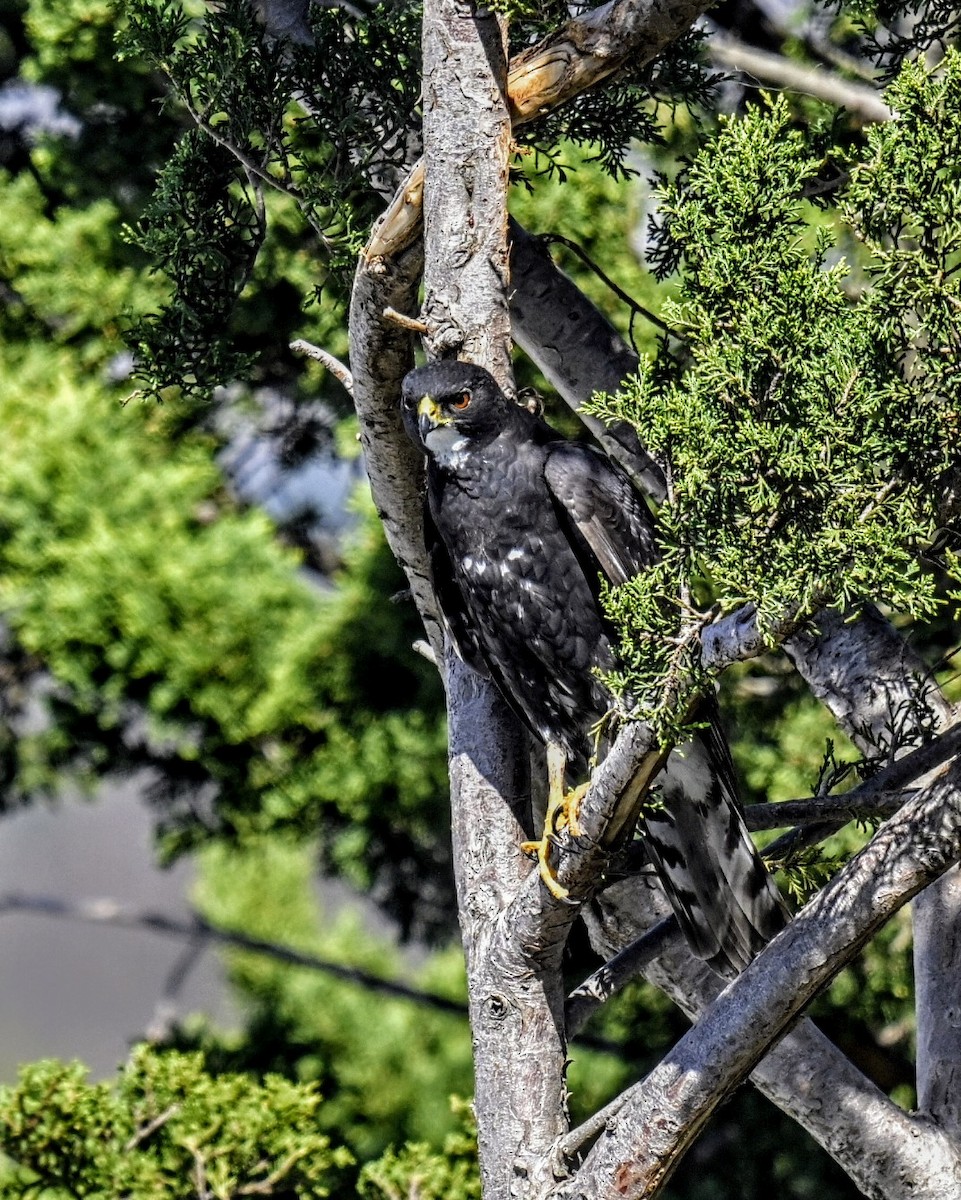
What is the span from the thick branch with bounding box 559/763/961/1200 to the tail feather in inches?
17.2

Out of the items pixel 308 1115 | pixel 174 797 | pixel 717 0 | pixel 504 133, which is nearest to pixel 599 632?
pixel 504 133

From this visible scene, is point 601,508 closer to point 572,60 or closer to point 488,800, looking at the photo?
point 488,800

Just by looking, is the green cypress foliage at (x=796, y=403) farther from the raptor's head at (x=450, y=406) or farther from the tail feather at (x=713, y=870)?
the tail feather at (x=713, y=870)

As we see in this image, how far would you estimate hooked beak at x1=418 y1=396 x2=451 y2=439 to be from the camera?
2900mm

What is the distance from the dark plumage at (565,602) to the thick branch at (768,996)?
48cm

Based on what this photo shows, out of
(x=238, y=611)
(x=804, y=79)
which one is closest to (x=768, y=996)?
(x=804, y=79)

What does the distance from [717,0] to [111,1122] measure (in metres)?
3.29

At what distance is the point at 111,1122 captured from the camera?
4000 millimetres

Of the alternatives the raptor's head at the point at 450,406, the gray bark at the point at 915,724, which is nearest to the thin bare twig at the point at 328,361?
the raptor's head at the point at 450,406

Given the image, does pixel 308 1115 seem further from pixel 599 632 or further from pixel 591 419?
pixel 591 419

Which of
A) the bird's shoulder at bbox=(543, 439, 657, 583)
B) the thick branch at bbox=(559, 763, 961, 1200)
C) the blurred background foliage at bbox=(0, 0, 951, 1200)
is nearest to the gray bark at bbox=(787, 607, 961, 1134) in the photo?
the bird's shoulder at bbox=(543, 439, 657, 583)

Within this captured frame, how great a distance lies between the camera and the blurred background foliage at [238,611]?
5234mm

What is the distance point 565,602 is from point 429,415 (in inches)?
20.7

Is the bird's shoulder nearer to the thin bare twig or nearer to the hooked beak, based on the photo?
the hooked beak
